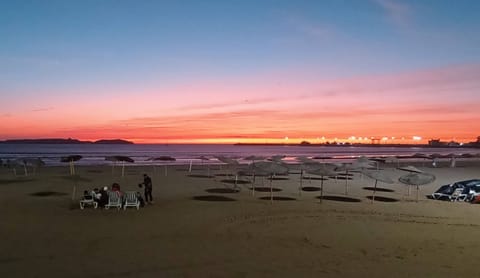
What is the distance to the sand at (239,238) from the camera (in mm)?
7688

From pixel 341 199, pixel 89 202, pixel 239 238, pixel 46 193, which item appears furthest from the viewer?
pixel 46 193

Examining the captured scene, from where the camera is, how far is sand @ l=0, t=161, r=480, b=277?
7688 millimetres

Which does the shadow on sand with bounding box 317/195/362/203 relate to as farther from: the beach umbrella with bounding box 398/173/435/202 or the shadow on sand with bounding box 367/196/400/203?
the beach umbrella with bounding box 398/173/435/202

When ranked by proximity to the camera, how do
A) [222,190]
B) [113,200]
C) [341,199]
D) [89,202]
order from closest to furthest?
1. [113,200]
2. [89,202]
3. [341,199]
4. [222,190]

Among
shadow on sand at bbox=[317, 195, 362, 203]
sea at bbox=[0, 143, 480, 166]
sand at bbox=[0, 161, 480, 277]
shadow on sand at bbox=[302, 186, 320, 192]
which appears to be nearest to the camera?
sand at bbox=[0, 161, 480, 277]

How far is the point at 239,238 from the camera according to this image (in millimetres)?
10102

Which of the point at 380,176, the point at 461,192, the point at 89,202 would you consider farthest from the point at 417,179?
the point at 89,202

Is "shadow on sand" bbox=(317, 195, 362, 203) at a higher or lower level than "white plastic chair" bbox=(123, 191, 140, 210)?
lower

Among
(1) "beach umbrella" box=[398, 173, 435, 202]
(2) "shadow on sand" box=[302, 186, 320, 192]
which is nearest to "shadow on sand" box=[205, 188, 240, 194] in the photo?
(2) "shadow on sand" box=[302, 186, 320, 192]

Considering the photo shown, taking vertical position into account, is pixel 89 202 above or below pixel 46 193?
above

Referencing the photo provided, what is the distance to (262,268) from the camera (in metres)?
7.69

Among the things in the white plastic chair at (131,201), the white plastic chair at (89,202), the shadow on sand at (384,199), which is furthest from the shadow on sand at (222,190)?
the white plastic chair at (89,202)

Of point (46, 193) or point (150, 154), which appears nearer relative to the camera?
point (46, 193)

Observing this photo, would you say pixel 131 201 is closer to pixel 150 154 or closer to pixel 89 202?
pixel 89 202
